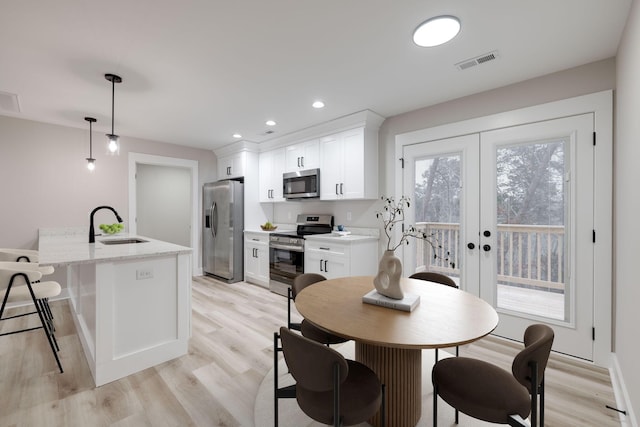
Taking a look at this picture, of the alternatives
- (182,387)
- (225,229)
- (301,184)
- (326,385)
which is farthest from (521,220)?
(225,229)

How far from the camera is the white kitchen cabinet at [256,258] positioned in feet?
15.0

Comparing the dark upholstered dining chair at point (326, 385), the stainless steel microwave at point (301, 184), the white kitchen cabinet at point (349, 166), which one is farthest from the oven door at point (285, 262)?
the dark upholstered dining chair at point (326, 385)

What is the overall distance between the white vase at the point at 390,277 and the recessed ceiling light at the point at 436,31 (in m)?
1.51

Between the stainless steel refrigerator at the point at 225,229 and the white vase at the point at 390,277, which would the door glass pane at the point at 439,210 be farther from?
the stainless steel refrigerator at the point at 225,229

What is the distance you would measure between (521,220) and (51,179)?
5869mm

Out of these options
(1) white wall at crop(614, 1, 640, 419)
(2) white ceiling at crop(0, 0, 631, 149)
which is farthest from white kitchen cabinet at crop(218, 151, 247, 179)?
(1) white wall at crop(614, 1, 640, 419)

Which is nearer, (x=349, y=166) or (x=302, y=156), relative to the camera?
(x=349, y=166)

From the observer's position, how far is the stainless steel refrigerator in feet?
16.2

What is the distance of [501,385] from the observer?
129cm

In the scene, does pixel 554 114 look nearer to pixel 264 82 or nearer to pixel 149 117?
pixel 264 82

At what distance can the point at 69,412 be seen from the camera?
177 centimetres

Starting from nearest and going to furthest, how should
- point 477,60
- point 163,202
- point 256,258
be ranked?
point 477,60
point 256,258
point 163,202

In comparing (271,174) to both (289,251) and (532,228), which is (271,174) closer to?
(289,251)

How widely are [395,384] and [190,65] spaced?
9.21 ft
